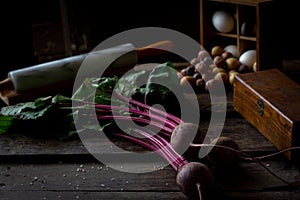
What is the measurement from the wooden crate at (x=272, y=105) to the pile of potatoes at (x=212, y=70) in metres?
0.17

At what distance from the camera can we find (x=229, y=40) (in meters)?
1.83

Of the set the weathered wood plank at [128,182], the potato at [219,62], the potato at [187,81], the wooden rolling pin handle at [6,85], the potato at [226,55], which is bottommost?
the weathered wood plank at [128,182]

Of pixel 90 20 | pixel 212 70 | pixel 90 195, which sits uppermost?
pixel 90 20

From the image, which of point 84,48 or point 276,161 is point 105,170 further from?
point 84,48

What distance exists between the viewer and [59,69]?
5.03 feet

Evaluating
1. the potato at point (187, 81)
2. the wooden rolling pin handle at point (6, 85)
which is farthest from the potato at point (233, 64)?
the wooden rolling pin handle at point (6, 85)

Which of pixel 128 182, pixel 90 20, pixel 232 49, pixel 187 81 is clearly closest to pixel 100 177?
pixel 128 182

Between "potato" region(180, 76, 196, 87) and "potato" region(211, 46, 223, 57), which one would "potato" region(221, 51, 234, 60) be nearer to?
"potato" region(211, 46, 223, 57)

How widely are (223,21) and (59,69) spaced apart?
563 mm

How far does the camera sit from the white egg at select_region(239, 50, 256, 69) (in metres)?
1.58

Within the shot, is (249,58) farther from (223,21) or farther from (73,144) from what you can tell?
(73,144)

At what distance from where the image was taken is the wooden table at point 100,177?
39.4 inches

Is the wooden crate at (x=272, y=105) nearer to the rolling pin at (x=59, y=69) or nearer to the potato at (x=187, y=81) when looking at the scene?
the potato at (x=187, y=81)

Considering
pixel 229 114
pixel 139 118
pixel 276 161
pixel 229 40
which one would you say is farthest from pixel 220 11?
pixel 276 161
